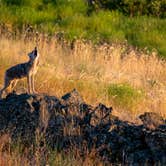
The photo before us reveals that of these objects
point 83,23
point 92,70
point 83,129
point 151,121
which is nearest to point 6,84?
point 92,70

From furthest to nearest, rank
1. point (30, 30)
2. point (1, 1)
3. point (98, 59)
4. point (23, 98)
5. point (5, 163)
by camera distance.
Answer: point (1, 1) → point (30, 30) → point (98, 59) → point (23, 98) → point (5, 163)

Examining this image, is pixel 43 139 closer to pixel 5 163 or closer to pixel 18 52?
pixel 5 163

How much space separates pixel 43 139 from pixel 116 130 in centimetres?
85

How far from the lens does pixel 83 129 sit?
8.23 m

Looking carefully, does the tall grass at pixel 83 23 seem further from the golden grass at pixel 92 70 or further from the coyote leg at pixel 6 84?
the coyote leg at pixel 6 84

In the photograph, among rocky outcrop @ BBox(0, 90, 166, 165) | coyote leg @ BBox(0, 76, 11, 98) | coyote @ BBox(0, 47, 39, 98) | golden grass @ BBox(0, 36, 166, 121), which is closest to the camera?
rocky outcrop @ BBox(0, 90, 166, 165)

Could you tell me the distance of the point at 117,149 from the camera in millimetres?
7910

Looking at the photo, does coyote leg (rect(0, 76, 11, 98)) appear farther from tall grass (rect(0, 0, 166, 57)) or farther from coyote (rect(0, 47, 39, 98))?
tall grass (rect(0, 0, 166, 57))

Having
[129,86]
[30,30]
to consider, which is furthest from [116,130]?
[30,30]

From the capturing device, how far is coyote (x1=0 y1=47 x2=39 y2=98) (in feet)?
36.1

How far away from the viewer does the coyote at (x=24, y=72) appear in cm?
1102

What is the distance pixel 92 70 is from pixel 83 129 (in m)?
6.41

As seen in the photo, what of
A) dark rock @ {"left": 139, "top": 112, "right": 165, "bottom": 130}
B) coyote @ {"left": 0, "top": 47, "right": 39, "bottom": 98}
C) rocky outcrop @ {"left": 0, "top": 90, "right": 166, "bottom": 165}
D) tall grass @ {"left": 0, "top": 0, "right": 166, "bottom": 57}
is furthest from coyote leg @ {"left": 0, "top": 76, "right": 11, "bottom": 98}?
tall grass @ {"left": 0, "top": 0, "right": 166, "bottom": 57}

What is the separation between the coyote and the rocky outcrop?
7.01 ft
